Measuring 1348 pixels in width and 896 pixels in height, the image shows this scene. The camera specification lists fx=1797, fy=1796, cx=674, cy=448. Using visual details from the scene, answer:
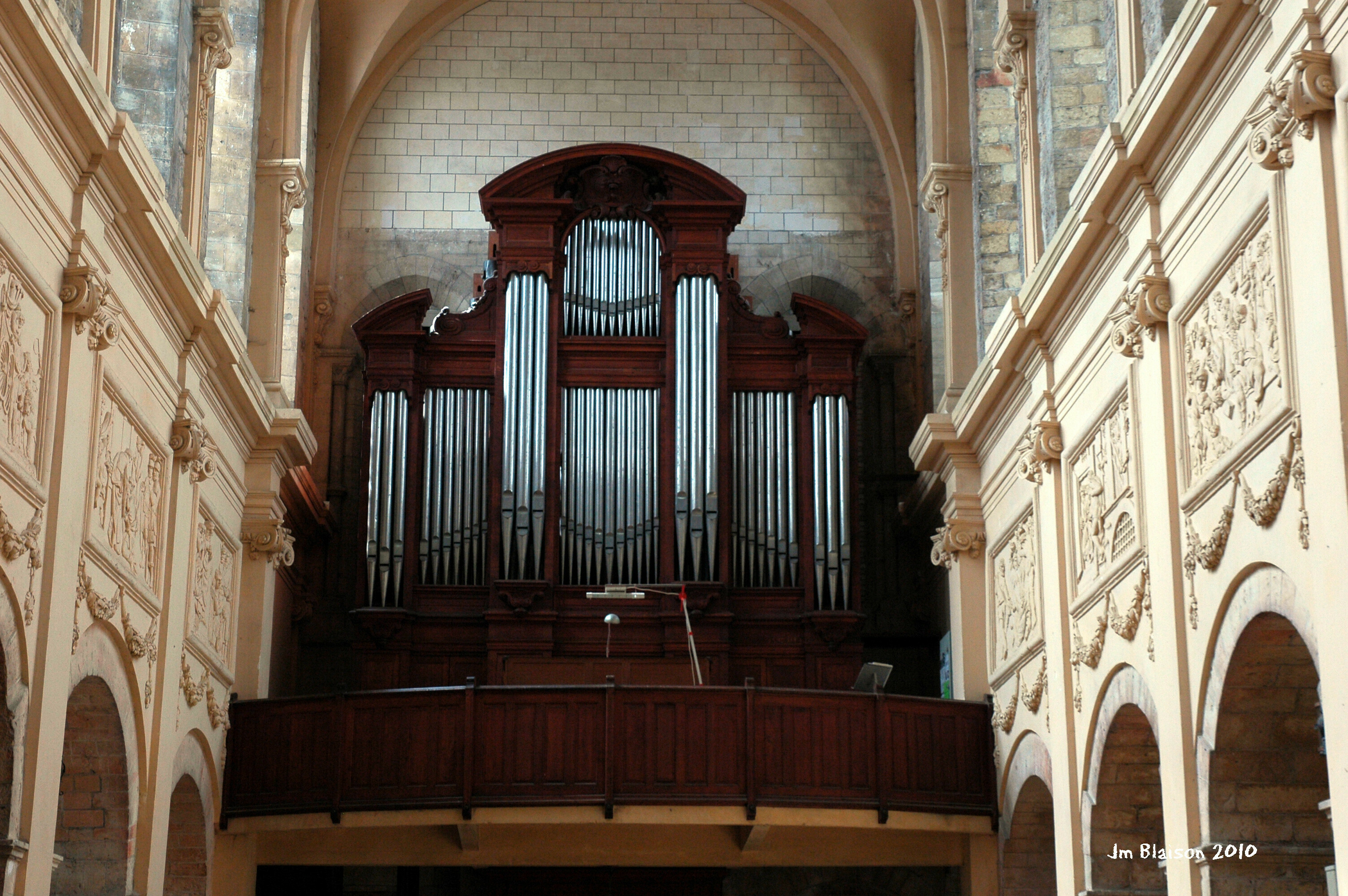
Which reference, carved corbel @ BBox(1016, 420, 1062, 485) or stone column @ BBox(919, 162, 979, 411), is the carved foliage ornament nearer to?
stone column @ BBox(919, 162, 979, 411)

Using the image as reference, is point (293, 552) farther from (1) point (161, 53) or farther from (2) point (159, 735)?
(1) point (161, 53)

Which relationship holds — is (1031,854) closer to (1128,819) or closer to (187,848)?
(1128,819)

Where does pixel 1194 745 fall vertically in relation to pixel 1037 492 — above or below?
below

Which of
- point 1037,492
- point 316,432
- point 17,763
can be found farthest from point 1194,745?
point 316,432

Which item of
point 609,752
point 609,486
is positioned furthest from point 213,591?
point 609,486

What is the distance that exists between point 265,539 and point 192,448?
2.94 meters

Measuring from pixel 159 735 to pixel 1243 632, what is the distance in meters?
8.47

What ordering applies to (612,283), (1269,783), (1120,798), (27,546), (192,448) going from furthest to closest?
(612,283)
(192,448)
(1120,798)
(27,546)
(1269,783)

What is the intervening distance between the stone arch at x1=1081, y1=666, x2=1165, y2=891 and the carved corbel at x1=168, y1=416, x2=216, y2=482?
7.64 metres

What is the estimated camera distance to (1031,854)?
1631cm

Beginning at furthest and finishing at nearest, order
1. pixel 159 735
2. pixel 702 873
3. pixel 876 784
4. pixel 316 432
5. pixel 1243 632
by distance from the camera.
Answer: pixel 316 432, pixel 702 873, pixel 876 784, pixel 159 735, pixel 1243 632

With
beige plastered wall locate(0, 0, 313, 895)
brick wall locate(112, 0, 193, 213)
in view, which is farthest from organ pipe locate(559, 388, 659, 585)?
brick wall locate(112, 0, 193, 213)

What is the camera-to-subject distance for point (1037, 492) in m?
15.1

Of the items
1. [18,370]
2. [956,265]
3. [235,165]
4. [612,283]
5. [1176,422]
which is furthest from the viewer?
[612,283]
